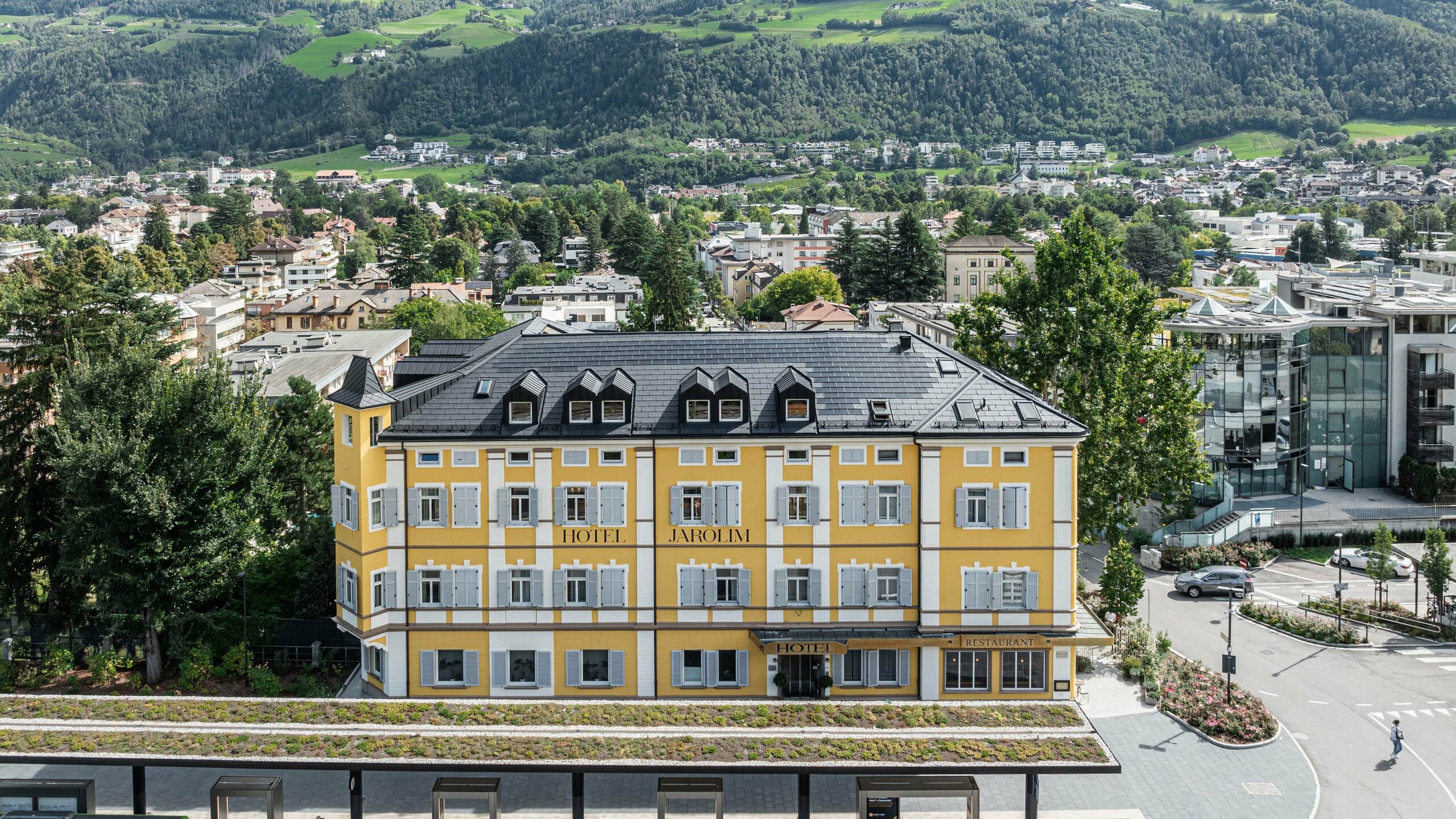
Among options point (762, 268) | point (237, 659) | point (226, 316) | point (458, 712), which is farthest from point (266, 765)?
point (762, 268)

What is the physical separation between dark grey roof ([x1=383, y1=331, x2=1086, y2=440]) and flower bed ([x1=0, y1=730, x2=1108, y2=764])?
11.3m

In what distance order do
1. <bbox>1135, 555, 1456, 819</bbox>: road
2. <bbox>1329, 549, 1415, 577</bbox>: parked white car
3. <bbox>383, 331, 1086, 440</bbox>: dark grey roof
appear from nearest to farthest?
<bbox>1135, 555, 1456, 819</bbox>: road
<bbox>383, 331, 1086, 440</bbox>: dark grey roof
<bbox>1329, 549, 1415, 577</bbox>: parked white car

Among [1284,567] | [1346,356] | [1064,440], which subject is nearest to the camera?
[1064,440]

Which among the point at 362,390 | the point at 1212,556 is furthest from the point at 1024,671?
the point at 1212,556

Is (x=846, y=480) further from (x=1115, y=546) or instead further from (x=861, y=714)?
(x=1115, y=546)

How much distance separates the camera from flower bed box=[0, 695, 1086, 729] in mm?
34906

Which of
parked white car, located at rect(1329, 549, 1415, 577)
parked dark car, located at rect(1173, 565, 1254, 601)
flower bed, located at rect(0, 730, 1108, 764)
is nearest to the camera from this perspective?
flower bed, located at rect(0, 730, 1108, 764)

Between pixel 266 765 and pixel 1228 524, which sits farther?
pixel 1228 524

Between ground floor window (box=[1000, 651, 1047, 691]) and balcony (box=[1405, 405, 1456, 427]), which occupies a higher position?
balcony (box=[1405, 405, 1456, 427])

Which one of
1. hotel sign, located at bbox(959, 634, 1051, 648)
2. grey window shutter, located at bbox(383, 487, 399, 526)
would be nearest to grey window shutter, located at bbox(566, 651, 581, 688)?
grey window shutter, located at bbox(383, 487, 399, 526)

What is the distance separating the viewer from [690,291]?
121 meters

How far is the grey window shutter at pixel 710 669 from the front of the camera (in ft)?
141

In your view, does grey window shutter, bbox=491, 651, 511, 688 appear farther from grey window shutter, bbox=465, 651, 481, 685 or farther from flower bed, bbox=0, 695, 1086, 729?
flower bed, bbox=0, 695, 1086, 729

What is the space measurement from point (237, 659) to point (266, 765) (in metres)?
14.0
